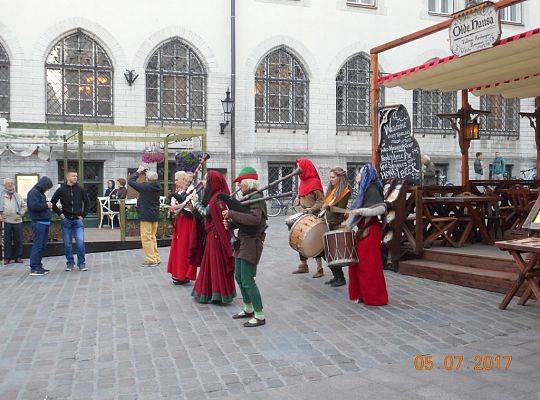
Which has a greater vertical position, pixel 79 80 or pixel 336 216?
pixel 79 80

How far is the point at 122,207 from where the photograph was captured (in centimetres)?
1205

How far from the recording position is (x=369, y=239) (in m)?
6.88

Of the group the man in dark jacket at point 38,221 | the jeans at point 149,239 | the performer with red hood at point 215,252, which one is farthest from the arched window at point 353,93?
the performer with red hood at point 215,252

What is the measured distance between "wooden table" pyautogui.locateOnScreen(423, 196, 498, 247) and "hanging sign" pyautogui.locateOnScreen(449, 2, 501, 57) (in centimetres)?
226

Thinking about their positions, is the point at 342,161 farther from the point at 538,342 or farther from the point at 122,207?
the point at 538,342

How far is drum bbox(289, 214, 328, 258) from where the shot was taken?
774 centimetres

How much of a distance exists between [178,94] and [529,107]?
15.4 metres

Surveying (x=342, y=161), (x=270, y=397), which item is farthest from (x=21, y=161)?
(x=270, y=397)

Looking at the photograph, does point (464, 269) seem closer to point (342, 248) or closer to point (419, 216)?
point (419, 216)

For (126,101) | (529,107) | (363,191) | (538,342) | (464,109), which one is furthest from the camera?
(529,107)

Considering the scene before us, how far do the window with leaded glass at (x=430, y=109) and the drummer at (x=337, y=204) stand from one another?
1531cm

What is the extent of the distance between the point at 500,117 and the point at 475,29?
58.8ft

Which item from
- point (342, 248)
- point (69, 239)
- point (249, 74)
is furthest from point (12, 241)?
point (249, 74)
